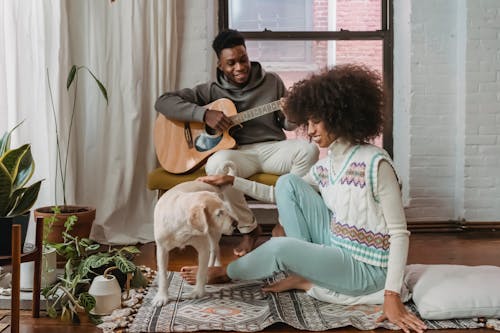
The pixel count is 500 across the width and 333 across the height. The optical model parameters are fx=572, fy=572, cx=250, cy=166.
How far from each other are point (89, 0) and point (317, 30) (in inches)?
60.1

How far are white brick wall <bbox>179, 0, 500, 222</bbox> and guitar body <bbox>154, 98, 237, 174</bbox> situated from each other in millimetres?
560

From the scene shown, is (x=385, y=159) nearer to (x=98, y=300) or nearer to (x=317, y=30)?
(x=98, y=300)

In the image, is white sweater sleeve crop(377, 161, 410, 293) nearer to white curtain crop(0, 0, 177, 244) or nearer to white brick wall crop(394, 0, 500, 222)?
white curtain crop(0, 0, 177, 244)

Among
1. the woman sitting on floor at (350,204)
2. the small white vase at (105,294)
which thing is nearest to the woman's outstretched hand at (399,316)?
the woman sitting on floor at (350,204)

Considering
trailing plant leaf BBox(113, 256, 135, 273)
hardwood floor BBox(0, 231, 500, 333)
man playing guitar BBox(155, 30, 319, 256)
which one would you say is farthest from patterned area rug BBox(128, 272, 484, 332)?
man playing guitar BBox(155, 30, 319, 256)

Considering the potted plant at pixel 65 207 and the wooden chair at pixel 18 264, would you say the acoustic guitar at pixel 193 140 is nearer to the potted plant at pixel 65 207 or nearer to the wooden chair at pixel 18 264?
the potted plant at pixel 65 207

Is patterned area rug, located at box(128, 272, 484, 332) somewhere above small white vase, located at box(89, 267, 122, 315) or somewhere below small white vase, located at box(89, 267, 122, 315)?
below

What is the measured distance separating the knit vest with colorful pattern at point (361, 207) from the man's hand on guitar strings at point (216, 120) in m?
1.10

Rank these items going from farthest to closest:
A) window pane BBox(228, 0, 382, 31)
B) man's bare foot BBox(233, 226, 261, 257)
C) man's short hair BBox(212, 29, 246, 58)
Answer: window pane BBox(228, 0, 382, 31)
man's short hair BBox(212, 29, 246, 58)
man's bare foot BBox(233, 226, 261, 257)

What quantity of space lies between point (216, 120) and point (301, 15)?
1330 millimetres

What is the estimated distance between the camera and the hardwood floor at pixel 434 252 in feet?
8.45

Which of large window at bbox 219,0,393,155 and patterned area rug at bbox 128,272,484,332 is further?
large window at bbox 219,0,393,155

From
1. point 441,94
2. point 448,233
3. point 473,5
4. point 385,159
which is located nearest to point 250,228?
point 385,159

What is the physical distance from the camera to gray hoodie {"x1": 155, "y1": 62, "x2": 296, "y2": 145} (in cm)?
312
